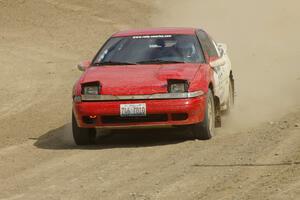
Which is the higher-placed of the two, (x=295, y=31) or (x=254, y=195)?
(x=254, y=195)

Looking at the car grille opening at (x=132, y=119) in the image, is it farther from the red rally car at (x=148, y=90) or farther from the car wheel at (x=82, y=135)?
the car wheel at (x=82, y=135)

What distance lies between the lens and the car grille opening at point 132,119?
10.2 m

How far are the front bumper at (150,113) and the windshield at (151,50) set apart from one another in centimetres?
107

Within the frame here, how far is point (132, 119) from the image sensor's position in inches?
402

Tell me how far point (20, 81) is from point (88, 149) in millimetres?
8701

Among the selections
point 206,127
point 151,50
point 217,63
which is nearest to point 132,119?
point 206,127

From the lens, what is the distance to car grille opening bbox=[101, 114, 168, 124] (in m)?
10.2

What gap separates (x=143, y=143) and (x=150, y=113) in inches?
24.0

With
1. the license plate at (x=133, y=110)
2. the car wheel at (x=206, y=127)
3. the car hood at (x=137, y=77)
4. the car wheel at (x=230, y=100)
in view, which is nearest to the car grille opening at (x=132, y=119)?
the license plate at (x=133, y=110)

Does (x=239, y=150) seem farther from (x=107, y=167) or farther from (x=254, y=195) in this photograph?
(x=254, y=195)

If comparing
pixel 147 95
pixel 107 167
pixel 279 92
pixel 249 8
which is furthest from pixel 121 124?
pixel 249 8

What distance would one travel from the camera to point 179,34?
11641 millimetres

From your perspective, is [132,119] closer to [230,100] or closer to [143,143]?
[143,143]

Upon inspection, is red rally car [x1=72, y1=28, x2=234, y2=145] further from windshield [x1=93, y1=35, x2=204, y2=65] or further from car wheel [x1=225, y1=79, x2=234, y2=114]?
car wheel [x1=225, y1=79, x2=234, y2=114]
